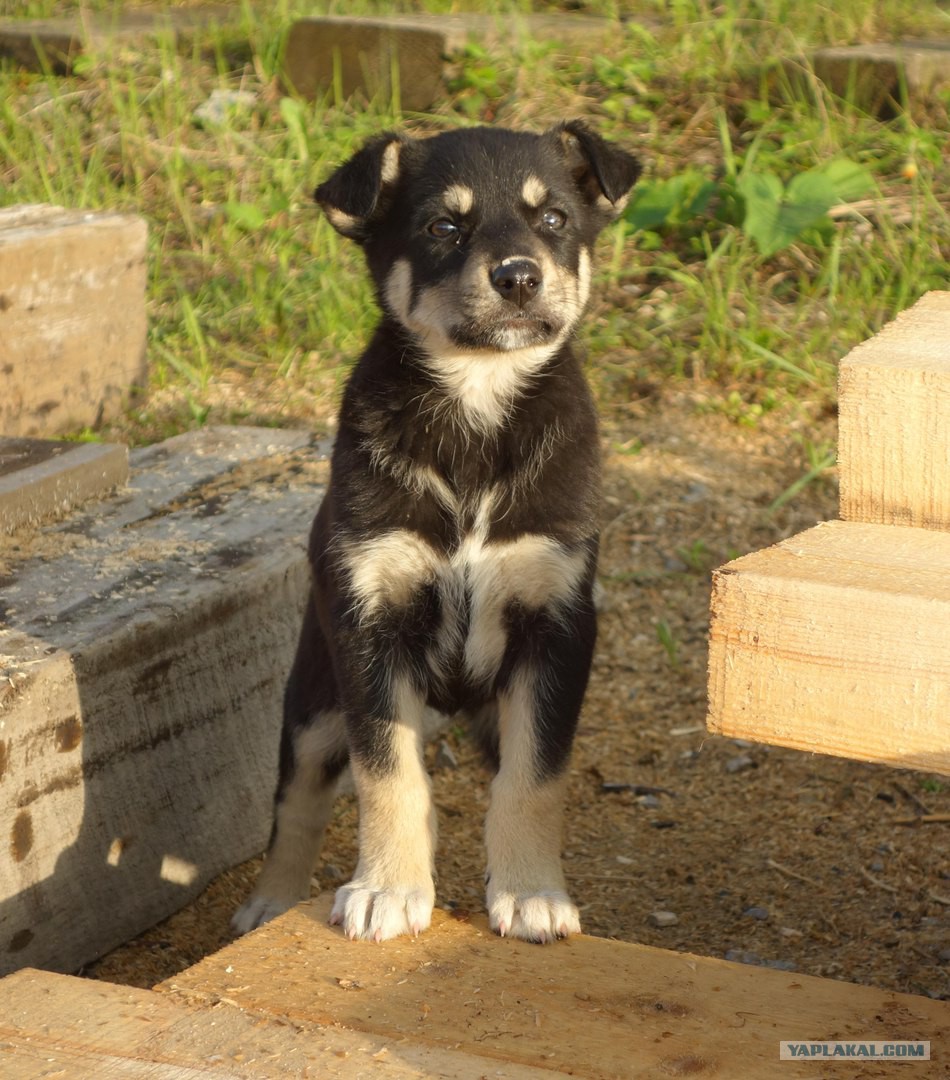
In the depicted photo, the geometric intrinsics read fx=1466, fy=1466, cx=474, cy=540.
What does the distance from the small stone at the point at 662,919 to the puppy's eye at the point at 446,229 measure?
1.55 meters

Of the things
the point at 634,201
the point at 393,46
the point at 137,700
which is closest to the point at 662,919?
the point at 137,700

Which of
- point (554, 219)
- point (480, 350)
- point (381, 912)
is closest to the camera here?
point (381, 912)

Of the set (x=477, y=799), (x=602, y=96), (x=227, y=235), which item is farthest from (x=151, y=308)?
(x=477, y=799)

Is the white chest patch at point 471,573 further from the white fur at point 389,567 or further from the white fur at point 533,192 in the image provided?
the white fur at point 533,192

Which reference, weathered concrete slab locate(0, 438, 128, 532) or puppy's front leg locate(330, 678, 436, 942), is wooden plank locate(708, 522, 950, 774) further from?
weathered concrete slab locate(0, 438, 128, 532)

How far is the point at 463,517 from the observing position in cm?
274

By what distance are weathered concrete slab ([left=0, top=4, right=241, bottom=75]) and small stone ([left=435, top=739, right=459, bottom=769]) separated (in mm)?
4889

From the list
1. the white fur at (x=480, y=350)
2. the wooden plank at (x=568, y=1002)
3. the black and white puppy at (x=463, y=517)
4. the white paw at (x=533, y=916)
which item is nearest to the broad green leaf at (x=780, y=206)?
the black and white puppy at (x=463, y=517)

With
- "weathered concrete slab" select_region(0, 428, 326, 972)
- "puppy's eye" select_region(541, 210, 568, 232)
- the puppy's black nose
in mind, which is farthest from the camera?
"puppy's eye" select_region(541, 210, 568, 232)

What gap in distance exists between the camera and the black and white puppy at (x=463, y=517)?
2.66m

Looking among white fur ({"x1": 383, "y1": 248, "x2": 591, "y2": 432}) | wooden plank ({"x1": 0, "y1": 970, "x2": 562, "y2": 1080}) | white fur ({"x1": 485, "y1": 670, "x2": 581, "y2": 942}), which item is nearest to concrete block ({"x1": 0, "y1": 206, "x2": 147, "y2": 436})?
white fur ({"x1": 383, "y1": 248, "x2": 591, "y2": 432})

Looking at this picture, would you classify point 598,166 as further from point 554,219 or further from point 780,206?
point 780,206

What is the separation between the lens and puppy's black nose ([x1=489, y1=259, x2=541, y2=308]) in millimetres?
2795

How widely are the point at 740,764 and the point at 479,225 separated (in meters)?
1.72
